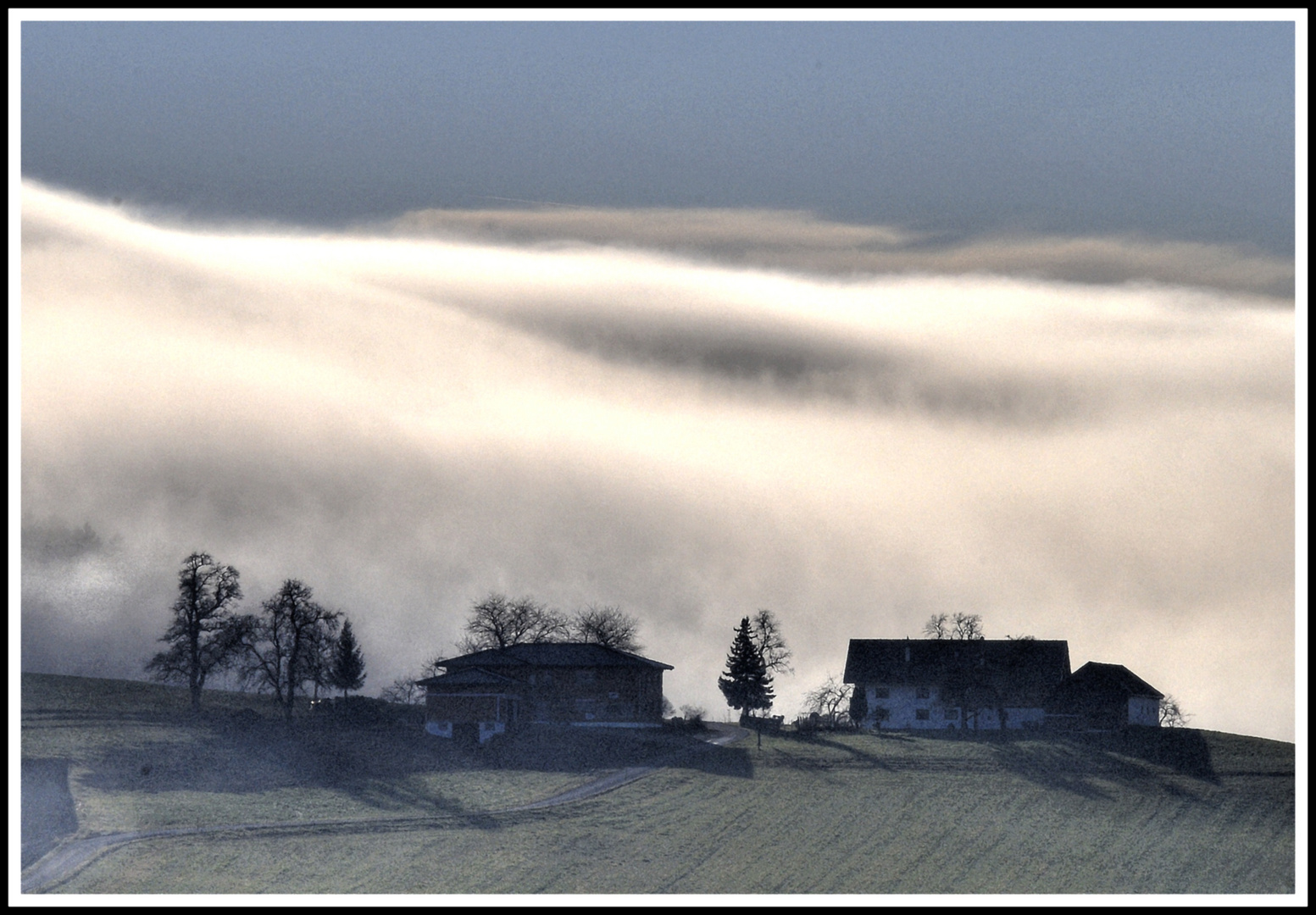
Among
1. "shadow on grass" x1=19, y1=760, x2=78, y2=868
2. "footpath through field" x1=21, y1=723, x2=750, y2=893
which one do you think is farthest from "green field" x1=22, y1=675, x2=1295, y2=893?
"shadow on grass" x1=19, y1=760, x2=78, y2=868

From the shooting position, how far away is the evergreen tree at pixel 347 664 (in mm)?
102875

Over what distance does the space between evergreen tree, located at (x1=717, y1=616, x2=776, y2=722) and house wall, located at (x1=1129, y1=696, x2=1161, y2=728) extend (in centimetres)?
2347

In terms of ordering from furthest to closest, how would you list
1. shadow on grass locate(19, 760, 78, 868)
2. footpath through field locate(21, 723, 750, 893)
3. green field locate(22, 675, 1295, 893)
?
green field locate(22, 675, 1295, 893) < shadow on grass locate(19, 760, 78, 868) < footpath through field locate(21, 723, 750, 893)

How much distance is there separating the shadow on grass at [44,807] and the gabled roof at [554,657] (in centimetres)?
3118

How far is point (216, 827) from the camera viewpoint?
5984cm

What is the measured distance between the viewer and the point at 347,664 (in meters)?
104

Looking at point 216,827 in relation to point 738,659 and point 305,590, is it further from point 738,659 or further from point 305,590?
point 738,659

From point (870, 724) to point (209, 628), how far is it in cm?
4505

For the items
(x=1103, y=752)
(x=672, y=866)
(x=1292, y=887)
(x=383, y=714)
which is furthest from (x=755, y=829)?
(x=383, y=714)

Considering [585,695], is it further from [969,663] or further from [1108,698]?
[1108,698]

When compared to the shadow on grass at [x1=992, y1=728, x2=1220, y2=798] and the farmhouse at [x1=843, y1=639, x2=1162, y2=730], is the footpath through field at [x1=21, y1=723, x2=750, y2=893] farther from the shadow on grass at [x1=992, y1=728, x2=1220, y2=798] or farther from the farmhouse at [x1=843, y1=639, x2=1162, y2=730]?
the farmhouse at [x1=843, y1=639, x2=1162, y2=730]

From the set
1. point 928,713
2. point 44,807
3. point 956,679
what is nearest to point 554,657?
point 928,713

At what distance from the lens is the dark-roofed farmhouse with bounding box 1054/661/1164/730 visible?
9506 centimetres

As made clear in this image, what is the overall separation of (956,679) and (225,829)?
5530 cm
